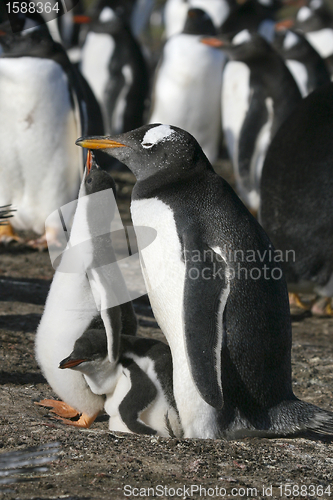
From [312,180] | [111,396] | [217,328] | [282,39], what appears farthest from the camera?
[282,39]

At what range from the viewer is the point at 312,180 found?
4844mm

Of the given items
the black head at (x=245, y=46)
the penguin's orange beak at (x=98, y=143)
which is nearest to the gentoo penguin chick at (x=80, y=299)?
the penguin's orange beak at (x=98, y=143)

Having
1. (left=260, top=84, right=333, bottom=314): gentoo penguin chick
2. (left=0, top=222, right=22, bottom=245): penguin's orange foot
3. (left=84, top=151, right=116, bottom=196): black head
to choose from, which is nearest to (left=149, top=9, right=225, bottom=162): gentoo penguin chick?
(left=0, top=222, right=22, bottom=245): penguin's orange foot

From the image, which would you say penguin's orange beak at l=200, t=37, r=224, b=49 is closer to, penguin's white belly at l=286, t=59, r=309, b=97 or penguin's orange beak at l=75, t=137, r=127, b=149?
penguin's white belly at l=286, t=59, r=309, b=97

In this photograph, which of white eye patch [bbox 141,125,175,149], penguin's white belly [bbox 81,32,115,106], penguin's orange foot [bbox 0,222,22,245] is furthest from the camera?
penguin's white belly [bbox 81,32,115,106]

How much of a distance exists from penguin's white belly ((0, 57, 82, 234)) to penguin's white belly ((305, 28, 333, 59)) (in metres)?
8.73

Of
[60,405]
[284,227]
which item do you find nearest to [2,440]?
[60,405]

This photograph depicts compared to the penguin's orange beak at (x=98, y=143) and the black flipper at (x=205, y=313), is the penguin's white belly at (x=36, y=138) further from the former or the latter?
the black flipper at (x=205, y=313)

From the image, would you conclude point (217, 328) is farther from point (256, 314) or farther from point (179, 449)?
point (179, 449)

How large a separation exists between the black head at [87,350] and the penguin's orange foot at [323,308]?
8.83ft

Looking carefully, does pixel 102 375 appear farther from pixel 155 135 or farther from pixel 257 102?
pixel 257 102

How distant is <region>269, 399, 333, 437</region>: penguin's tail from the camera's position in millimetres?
2875

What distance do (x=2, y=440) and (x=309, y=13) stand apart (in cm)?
1324

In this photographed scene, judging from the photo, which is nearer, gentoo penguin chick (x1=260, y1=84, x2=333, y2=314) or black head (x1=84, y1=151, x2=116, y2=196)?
black head (x1=84, y1=151, x2=116, y2=196)
